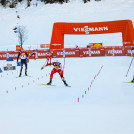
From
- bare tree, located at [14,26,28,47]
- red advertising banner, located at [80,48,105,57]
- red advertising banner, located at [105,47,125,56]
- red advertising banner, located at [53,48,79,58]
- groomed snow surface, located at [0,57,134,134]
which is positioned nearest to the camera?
groomed snow surface, located at [0,57,134,134]

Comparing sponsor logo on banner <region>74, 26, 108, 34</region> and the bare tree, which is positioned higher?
the bare tree

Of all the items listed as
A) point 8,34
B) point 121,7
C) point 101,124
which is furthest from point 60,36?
point 121,7

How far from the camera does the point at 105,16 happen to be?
6450cm

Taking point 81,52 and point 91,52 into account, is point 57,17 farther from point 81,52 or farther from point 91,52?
point 91,52

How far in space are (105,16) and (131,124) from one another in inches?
2410

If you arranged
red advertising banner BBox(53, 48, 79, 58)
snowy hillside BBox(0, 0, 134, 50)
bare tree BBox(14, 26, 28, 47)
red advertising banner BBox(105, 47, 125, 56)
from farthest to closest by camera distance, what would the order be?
bare tree BBox(14, 26, 28, 47) → snowy hillside BBox(0, 0, 134, 50) → red advertising banner BBox(53, 48, 79, 58) → red advertising banner BBox(105, 47, 125, 56)

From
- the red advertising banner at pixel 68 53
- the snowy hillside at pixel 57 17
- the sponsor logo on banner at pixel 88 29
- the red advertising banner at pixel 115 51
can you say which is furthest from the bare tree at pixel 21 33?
the red advertising banner at pixel 115 51

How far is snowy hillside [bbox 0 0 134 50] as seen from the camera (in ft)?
194

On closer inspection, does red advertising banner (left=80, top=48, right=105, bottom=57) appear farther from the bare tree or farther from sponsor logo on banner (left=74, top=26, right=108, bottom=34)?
the bare tree

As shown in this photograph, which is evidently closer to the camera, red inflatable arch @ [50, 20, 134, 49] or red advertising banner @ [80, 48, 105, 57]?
red inflatable arch @ [50, 20, 134, 49]

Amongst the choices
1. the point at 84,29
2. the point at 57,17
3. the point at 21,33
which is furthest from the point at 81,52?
the point at 57,17

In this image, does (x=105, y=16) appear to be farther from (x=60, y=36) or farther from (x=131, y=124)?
(x=131, y=124)

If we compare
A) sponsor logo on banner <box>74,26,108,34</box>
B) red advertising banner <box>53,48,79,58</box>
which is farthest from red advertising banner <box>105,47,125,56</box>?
red advertising banner <box>53,48,79,58</box>

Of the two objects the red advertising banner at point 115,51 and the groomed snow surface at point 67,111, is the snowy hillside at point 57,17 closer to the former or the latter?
the red advertising banner at point 115,51
